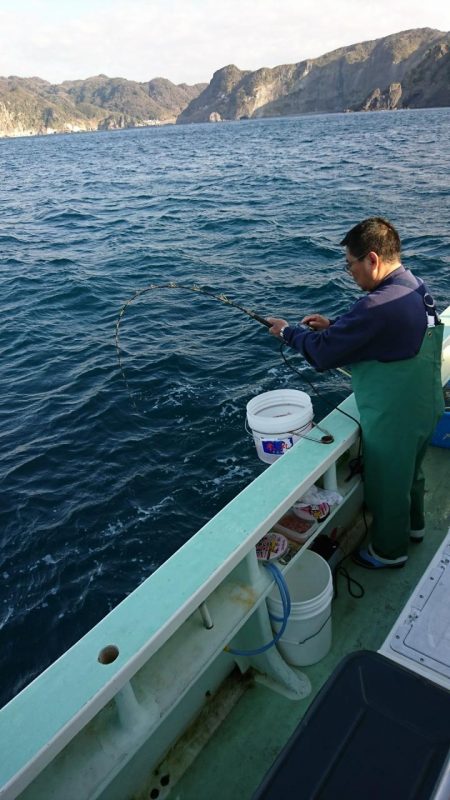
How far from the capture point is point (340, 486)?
325 cm

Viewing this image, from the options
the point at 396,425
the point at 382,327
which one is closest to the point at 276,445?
the point at 396,425

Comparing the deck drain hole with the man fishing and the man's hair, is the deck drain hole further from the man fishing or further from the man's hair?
the man's hair

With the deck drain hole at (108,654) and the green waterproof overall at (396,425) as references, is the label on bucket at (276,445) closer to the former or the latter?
the green waterproof overall at (396,425)

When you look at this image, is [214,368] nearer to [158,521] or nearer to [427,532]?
[158,521]

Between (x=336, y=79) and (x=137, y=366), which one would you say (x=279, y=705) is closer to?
(x=137, y=366)

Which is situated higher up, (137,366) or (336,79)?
(336,79)

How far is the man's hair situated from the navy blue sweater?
0.12m

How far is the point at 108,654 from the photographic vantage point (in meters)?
1.89

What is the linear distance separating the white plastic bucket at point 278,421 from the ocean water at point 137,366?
225cm

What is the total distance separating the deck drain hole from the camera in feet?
6.12

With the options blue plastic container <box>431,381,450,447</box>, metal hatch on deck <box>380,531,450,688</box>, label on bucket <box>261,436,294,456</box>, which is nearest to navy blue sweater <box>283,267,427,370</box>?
label on bucket <box>261,436,294,456</box>

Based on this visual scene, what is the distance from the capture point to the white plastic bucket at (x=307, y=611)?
105 inches

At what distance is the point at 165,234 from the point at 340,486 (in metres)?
15.2

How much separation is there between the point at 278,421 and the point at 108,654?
5.76 feet
